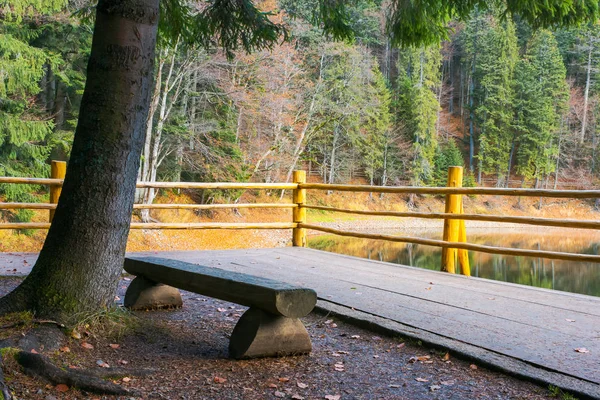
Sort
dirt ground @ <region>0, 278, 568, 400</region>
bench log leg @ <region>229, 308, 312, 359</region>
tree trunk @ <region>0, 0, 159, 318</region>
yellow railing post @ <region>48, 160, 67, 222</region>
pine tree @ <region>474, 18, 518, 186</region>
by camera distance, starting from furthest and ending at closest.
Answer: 1. pine tree @ <region>474, 18, 518, 186</region>
2. yellow railing post @ <region>48, 160, 67, 222</region>
3. tree trunk @ <region>0, 0, 159, 318</region>
4. bench log leg @ <region>229, 308, 312, 359</region>
5. dirt ground @ <region>0, 278, 568, 400</region>

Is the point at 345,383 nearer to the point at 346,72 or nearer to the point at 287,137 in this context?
the point at 287,137

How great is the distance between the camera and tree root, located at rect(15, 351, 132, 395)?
125 inches

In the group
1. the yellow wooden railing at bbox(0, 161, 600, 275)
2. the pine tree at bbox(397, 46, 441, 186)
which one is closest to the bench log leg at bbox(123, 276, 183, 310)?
the yellow wooden railing at bbox(0, 161, 600, 275)

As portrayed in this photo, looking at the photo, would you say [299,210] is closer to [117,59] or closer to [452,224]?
[452,224]

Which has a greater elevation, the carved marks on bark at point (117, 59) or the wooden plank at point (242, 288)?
the carved marks on bark at point (117, 59)

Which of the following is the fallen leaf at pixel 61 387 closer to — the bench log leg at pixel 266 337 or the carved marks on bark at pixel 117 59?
the bench log leg at pixel 266 337

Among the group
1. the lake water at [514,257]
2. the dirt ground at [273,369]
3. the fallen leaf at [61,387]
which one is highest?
the fallen leaf at [61,387]

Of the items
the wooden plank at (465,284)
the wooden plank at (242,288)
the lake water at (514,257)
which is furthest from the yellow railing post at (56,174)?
the lake water at (514,257)

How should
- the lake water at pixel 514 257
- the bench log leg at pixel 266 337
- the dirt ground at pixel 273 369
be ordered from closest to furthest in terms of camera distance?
Answer: 1. the dirt ground at pixel 273 369
2. the bench log leg at pixel 266 337
3. the lake water at pixel 514 257

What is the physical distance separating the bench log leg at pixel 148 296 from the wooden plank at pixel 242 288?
1.34 feet

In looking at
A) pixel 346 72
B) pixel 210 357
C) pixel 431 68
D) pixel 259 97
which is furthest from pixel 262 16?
pixel 431 68

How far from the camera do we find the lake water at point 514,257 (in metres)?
16.5

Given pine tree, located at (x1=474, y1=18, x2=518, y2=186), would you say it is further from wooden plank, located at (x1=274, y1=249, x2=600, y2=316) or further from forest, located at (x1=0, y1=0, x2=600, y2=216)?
wooden plank, located at (x1=274, y1=249, x2=600, y2=316)

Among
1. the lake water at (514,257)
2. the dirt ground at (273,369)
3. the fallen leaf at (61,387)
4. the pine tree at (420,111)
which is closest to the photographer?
the fallen leaf at (61,387)
